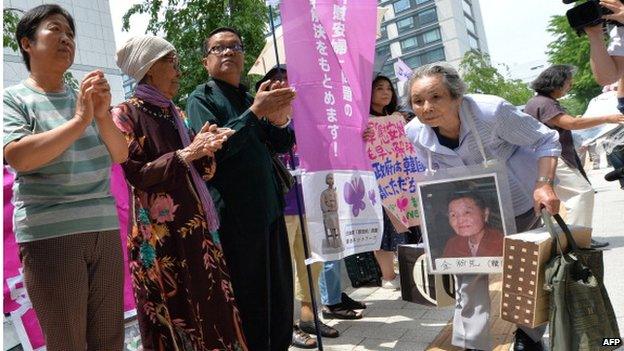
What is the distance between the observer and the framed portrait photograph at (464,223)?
2.22m

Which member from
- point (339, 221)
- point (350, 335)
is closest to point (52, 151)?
point (339, 221)

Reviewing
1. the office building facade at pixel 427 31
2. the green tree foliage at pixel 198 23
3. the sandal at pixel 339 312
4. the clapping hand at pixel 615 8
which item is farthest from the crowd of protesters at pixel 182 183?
the office building facade at pixel 427 31

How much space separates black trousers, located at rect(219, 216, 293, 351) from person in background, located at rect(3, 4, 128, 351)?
57 cm

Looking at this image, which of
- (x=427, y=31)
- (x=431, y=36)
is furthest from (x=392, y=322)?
(x=427, y=31)

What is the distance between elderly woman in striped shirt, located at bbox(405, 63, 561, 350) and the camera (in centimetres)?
227

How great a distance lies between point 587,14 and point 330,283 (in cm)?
218

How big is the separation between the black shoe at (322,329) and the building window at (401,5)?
63.9 metres

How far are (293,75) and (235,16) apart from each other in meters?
5.39

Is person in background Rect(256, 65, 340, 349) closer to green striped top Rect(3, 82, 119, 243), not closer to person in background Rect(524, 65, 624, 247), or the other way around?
green striped top Rect(3, 82, 119, 243)

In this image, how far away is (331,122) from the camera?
8.58 feet

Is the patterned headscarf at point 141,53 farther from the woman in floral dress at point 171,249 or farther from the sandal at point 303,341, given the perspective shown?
the sandal at point 303,341

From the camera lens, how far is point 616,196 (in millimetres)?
7621

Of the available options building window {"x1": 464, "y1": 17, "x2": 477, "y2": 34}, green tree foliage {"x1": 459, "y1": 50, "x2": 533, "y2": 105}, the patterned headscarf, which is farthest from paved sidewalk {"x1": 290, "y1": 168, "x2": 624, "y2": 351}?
building window {"x1": 464, "y1": 17, "x2": 477, "y2": 34}

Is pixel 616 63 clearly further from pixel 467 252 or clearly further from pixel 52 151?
pixel 52 151
